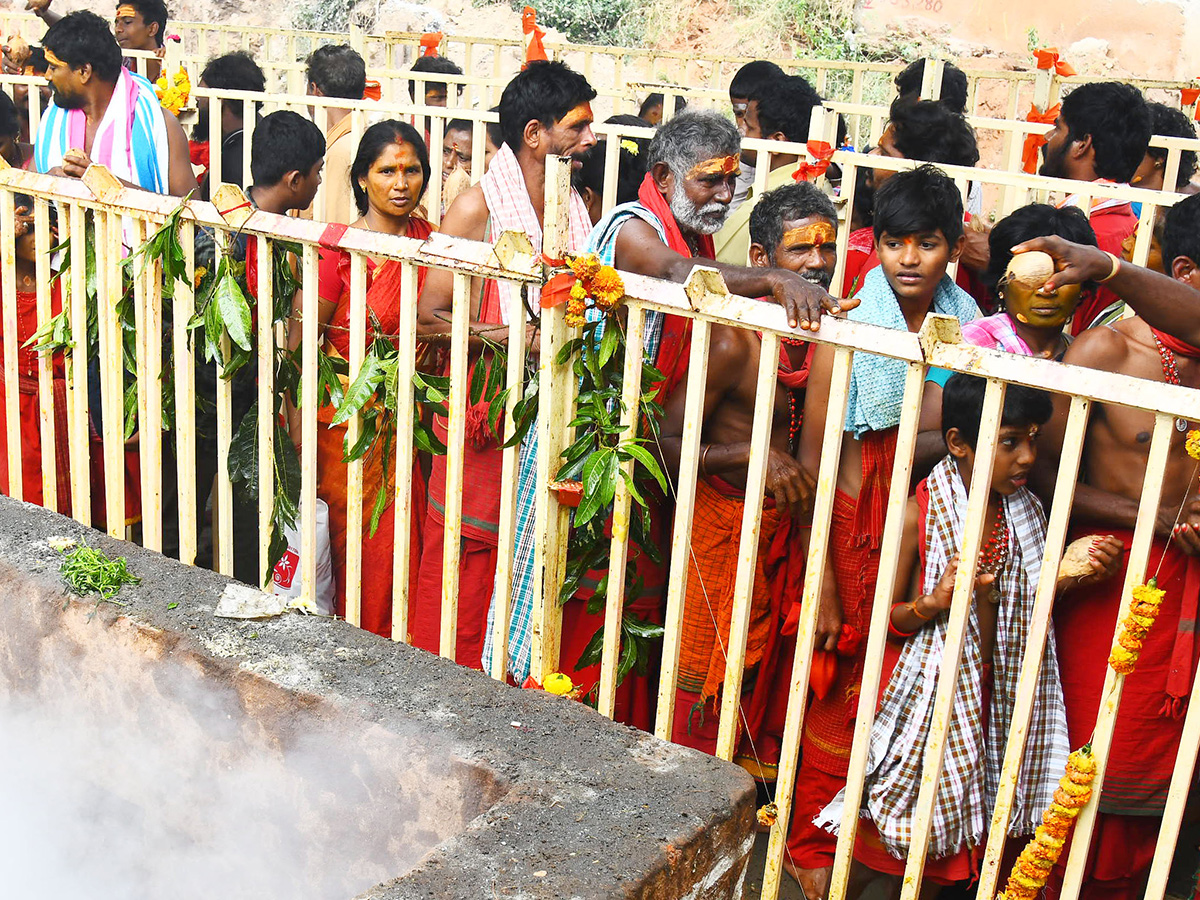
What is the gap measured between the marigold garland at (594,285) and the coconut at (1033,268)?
80 centimetres

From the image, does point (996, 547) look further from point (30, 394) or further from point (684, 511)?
point (30, 394)

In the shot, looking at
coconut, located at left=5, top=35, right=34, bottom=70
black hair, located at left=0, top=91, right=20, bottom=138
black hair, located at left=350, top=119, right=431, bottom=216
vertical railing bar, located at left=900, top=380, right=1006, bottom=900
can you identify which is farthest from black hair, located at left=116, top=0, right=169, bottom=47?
vertical railing bar, located at left=900, top=380, right=1006, bottom=900

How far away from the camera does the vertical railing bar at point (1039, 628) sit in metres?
1.95

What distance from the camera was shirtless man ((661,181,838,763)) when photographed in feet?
9.84

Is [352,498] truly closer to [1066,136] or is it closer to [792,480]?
[792,480]

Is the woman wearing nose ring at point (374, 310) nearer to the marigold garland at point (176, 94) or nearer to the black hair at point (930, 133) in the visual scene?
the marigold garland at point (176, 94)

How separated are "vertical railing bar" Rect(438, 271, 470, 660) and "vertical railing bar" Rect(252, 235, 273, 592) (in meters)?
0.51

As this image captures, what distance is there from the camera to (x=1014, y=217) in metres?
3.53

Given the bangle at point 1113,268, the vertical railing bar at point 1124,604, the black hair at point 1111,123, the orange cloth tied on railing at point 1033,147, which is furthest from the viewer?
the orange cloth tied on railing at point 1033,147

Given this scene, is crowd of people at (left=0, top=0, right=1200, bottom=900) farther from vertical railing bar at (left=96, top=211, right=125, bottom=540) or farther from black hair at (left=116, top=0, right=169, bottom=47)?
black hair at (left=116, top=0, right=169, bottom=47)

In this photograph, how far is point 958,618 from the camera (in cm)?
210

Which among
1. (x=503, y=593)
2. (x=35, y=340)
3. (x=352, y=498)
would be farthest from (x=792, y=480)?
(x=35, y=340)

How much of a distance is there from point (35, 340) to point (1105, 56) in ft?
46.1

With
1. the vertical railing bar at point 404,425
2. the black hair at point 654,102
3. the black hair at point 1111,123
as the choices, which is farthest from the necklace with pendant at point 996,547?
the black hair at point 654,102
